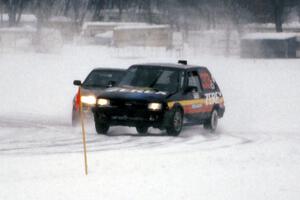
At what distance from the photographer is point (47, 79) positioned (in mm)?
47688

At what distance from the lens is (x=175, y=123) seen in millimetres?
18578

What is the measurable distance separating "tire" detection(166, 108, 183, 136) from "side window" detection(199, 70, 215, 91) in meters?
1.98

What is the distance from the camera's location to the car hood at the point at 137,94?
18.3 meters

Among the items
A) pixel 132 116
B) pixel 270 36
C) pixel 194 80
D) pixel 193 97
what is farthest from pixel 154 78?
pixel 270 36

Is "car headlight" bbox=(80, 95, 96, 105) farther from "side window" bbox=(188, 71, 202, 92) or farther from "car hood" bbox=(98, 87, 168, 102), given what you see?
"side window" bbox=(188, 71, 202, 92)

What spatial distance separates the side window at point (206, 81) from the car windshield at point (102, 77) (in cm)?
201

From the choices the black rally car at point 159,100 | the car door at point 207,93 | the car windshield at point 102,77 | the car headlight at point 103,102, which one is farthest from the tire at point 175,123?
the car windshield at point 102,77

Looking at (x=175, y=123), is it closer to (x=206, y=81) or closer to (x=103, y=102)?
(x=103, y=102)

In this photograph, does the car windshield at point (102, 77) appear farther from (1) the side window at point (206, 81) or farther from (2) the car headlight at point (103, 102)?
(2) the car headlight at point (103, 102)

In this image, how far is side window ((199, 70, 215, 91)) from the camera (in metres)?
20.7

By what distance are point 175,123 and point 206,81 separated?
265cm

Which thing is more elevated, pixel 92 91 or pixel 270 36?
pixel 92 91

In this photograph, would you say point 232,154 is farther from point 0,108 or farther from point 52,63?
point 52,63

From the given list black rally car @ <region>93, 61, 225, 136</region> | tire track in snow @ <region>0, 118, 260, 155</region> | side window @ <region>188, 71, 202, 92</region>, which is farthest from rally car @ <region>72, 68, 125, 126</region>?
side window @ <region>188, 71, 202, 92</region>
